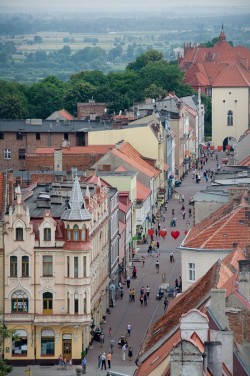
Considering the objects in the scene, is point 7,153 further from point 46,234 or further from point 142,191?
point 46,234

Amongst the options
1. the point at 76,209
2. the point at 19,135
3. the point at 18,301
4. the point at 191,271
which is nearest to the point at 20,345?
the point at 18,301

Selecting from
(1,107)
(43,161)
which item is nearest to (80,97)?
(1,107)

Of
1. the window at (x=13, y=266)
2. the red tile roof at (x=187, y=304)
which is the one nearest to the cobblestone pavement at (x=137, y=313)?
the window at (x=13, y=266)

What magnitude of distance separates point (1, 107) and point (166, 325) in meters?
104

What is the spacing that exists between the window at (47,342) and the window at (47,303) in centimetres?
71

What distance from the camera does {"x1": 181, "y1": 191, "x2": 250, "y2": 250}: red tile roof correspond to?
58281 millimetres

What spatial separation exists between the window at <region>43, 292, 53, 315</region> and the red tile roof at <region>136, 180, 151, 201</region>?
99.0ft

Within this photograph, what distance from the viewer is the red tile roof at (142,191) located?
300 feet

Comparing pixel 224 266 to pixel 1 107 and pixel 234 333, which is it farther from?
pixel 1 107

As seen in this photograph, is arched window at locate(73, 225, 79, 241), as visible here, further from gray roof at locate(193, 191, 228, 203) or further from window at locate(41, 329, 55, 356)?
gray roof at locate(193, 191, 228, 203)

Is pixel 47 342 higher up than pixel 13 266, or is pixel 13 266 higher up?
pixel 13 266

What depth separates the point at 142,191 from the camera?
9362 centimetres

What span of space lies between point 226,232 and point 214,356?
89.1ft

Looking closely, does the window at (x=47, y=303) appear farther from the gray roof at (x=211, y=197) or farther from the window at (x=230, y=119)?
the window at (x=230, y=119)
